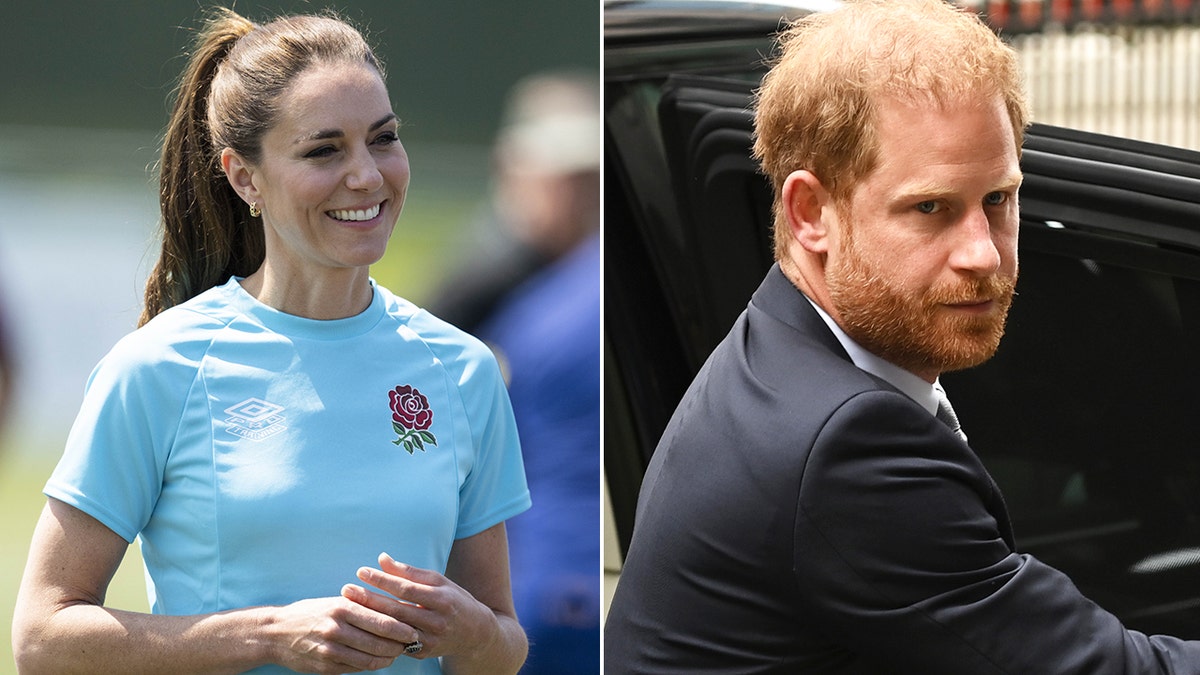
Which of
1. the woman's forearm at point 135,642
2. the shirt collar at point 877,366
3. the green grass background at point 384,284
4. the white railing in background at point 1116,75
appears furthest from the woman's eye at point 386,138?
the white railing in background at point 1116,75

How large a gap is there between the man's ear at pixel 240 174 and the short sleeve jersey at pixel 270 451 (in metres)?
0.13

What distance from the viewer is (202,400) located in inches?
71.5

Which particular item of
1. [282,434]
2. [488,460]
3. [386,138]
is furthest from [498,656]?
[386,138]

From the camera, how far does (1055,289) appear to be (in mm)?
1919

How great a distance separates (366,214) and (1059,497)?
991 millimetres

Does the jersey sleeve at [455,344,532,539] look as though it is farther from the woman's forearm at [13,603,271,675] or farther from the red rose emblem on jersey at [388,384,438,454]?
the woman's forearm at [13,603,271,675]

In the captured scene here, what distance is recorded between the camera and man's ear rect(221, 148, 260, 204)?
76.2 inches

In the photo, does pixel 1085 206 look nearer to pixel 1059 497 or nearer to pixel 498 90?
pixel 1059 497

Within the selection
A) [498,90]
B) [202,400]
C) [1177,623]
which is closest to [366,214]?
[202,400]

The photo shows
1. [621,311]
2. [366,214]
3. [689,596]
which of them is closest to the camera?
[689,596]

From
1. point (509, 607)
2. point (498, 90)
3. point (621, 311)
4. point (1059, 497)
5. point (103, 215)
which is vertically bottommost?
point (509, 607)

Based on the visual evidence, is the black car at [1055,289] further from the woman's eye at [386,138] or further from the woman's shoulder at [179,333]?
the woman's shoulder at [179,333]

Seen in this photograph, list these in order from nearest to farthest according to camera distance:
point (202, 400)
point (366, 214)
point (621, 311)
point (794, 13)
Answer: point (202, 400), point (366, 214), point (794, 13), point (621, 311)

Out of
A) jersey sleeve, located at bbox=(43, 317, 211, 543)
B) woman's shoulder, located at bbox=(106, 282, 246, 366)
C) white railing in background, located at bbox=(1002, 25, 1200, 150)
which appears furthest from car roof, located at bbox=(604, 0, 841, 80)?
white railing in background, located at bbox=(1002, 25, 1200, 150)
